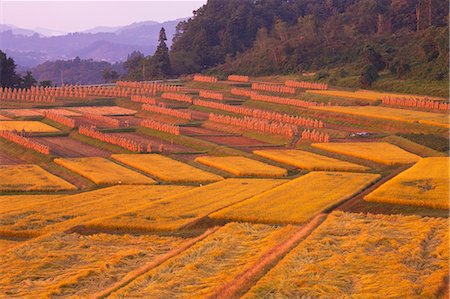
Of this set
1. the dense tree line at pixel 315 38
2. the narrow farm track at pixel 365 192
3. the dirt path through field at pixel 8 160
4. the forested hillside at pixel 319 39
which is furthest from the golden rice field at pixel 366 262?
the dense tree line at pixel 315 38

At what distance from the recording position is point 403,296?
18281mm

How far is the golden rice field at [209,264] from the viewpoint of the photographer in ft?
64.1

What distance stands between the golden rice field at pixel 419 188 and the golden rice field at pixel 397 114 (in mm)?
14810

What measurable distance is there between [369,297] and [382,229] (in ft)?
25.0

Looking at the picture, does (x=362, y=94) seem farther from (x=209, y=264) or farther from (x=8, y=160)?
(x=209, y=264)

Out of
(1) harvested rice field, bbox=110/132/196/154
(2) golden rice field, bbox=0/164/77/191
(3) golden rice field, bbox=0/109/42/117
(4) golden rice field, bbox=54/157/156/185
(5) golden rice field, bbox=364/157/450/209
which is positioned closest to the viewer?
(5) golden rice field, bbox=364/157/450/209

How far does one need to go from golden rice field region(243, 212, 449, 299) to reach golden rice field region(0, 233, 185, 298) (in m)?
4.83

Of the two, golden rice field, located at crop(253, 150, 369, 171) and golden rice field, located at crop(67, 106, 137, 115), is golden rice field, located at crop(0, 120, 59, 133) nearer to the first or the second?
golden rice field, located at crop(67, 106, 137, 115)

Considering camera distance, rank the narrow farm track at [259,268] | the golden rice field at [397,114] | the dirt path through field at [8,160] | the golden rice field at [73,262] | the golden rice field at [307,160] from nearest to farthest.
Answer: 1. the narrow farm track at [259,268]
2. the golden rice field at [73,262]
3. the golden rice field at [307,160]
4. the dirt path through field at [8,160]
5. the golden rice field at [397,114]

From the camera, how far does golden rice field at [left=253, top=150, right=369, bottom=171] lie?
134 feet

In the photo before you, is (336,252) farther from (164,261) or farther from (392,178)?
(392,178)

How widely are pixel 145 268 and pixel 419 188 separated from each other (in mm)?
14958

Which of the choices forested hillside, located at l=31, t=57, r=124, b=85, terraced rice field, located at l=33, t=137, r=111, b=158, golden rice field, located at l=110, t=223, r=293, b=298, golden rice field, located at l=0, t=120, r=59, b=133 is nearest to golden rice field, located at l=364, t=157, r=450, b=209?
golden rice field, located at l=110, t=223, r=293, b=298

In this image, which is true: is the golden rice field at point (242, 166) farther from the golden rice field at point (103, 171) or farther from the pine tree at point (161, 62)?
the pine tree at point (161, 62)
